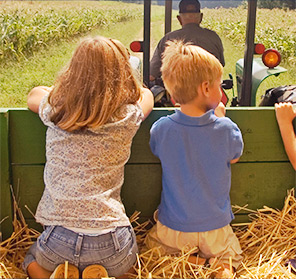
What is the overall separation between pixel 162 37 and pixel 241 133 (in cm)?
144

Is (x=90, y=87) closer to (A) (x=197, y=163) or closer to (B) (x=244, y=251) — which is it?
(A) (x=197, y=163)

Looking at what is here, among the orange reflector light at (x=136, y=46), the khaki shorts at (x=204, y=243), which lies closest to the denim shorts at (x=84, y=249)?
the khaki shorts at (x=204, y=243)

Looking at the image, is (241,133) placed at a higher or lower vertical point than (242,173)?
higher

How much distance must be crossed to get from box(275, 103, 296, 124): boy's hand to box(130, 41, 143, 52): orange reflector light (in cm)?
121

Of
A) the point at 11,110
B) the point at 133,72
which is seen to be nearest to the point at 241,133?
the point at 133,72

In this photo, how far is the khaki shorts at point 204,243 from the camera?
2.02 m

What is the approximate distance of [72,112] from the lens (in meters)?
1.90

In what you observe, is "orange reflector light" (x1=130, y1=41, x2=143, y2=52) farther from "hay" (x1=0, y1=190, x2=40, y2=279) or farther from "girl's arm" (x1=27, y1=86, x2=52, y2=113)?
"hay" (x1=0, y1=190, x2=40, y2=279)

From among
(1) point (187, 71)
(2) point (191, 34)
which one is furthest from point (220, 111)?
(2) point (191, 34)

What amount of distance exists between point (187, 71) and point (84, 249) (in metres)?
0.77

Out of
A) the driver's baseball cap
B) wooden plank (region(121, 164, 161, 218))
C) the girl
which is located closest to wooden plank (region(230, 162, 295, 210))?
wooden plank (region(121, 164, 161, 218))

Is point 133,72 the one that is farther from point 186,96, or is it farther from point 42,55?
point 42,55

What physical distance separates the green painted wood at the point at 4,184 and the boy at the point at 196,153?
0.62 meters

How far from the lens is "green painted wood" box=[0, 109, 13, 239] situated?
211 cm
